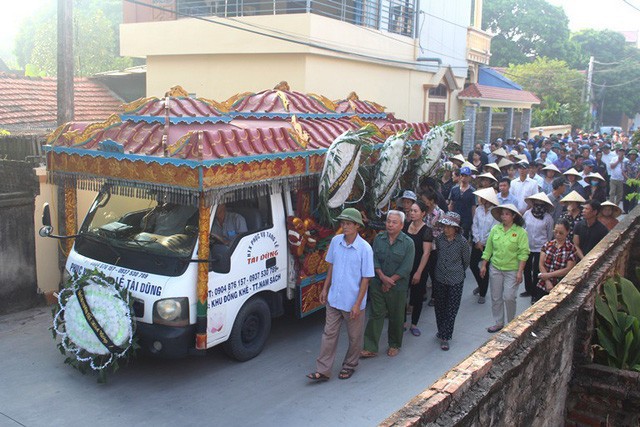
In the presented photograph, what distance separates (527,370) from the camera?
12.8 feet

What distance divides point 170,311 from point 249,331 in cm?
112

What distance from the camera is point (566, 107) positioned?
36375 mm

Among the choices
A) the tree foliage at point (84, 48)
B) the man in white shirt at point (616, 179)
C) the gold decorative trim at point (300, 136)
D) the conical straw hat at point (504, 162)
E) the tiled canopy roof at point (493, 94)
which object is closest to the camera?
the gold decorative trim at point (300, 136)

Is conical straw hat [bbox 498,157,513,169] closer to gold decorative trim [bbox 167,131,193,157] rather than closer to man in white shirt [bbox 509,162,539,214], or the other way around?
man in white shirt [bbox 509,162,539,214]

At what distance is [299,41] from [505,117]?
15.4m

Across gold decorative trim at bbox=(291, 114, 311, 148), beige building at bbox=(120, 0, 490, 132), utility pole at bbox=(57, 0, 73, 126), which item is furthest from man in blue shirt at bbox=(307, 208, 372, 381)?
beige building at bbox=(120, 0, 490, 132)

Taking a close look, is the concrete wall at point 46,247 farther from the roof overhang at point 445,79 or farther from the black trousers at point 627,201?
the roof overhang at point 445,79

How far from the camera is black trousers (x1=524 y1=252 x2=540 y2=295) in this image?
27.1ft

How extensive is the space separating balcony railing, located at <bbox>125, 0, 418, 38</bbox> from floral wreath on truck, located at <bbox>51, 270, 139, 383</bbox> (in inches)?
423

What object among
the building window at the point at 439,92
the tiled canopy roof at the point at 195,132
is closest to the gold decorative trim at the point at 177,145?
the tiled canopy roof at the point at 195,132

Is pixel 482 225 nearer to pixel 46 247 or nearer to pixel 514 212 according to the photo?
pixel 514 212

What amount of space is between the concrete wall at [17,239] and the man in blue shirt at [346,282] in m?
4.11

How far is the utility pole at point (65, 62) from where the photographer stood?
27.5 feet

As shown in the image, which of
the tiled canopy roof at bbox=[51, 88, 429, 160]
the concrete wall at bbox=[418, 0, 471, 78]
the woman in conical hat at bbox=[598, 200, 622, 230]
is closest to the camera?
the tiled canopy roof at bbox=[51, 88, 429, 160]
